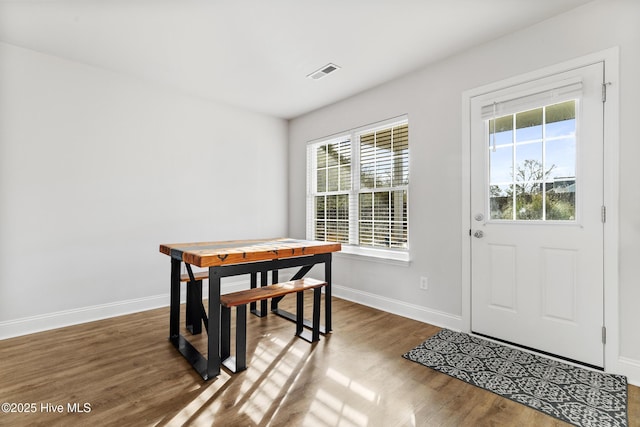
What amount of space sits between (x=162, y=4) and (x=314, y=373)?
114 inches

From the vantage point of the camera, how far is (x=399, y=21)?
7.96 ft

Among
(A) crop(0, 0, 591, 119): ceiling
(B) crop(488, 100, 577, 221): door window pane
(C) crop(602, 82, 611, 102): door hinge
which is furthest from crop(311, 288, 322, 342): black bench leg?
(C) crop(602, 82, 611, 102): door hinge

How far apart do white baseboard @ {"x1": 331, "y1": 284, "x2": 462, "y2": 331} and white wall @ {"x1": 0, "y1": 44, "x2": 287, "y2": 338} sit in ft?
5.94

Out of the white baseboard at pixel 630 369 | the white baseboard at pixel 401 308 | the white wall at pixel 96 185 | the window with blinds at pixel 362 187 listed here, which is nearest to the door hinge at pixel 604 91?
the window with blinds at pixel 362 187

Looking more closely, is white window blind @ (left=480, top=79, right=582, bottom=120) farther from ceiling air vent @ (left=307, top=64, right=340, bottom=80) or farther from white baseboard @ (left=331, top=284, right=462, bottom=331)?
white baseboard @ (left=331, top=284, right=462, bottom=331)

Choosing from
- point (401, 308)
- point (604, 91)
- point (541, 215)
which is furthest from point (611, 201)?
point (401, 308)

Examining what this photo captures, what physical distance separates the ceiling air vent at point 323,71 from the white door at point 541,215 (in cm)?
142

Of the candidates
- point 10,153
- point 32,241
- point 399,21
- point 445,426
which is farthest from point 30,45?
point 445,426

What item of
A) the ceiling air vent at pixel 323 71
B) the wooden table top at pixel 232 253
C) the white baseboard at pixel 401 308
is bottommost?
the white baseboard at pixel 401 308

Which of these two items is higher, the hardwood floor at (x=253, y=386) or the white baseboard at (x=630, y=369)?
the white baseboard at (x=630, y=369)

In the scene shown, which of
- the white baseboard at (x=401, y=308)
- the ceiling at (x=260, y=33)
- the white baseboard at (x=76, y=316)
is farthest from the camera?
the white baseboard at (x=401, y=308)

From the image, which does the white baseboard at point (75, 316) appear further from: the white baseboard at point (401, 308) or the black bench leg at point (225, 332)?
the white baseboard at point (401, 308)

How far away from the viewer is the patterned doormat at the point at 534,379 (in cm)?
172

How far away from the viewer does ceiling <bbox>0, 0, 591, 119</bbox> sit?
2.27 metres
